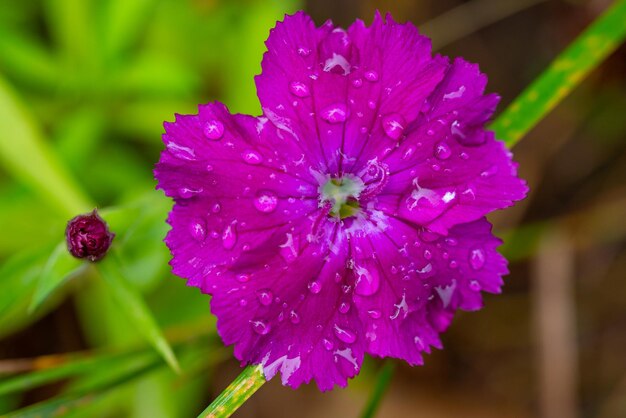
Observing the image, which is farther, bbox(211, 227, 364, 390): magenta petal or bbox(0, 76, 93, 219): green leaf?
bbox(0, 76, 93, 219): green leaf

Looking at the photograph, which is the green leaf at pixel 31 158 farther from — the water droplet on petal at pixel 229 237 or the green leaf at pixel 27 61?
the water droplet on petal at pixel 229 237

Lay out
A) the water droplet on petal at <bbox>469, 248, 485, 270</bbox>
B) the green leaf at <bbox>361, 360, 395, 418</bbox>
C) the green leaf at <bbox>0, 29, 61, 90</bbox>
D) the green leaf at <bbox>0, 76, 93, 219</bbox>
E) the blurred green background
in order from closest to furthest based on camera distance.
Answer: the water droplet on petal at <bbox>469, 248, 485, 270</bbox>, the green leaf at <bbox>361, 360, 395, 418</bbox>, the green leaf at <bbox>0, 76, 93, 219</bbox>, the blurred green background, the green leaf at <bbox>0, 29, 61, 90</bbox>

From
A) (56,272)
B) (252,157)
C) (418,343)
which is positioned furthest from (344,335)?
(56,272)

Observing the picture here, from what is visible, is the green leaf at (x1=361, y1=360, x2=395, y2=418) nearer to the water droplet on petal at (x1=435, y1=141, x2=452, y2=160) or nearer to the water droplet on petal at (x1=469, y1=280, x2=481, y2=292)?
the water droplet on petal at (x1=469, y1=280, x2=481, y2=292)

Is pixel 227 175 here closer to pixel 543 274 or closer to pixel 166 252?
pixel 166 252

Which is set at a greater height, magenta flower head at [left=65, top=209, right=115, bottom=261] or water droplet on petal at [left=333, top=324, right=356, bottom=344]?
magenta flower head at [left=65, top=209, right=115, bottom=261]

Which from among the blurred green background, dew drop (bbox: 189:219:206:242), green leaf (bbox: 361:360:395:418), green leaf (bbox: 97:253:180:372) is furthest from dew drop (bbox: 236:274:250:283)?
the blurred green background

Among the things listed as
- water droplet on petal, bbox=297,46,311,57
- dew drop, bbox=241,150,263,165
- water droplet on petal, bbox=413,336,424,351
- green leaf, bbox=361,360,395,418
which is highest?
water droplet on petal, bbox=297,46,311,57
